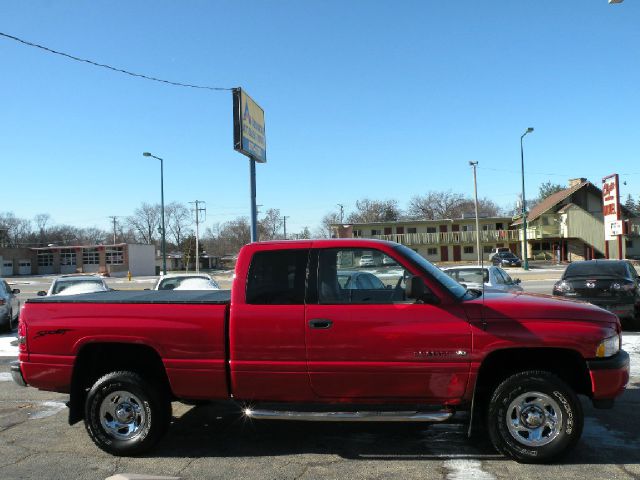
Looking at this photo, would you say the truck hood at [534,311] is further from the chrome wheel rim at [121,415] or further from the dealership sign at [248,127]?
the dealership sign at [248,127]

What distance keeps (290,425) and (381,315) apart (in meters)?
1.99

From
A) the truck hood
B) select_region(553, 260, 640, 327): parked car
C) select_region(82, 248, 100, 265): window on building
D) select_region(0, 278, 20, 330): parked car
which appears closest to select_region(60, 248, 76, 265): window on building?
select_region(82, 248, 100, 265): window on building

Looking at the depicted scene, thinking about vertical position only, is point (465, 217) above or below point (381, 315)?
above

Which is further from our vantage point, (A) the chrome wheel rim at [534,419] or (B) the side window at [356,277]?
(B) the side window at [356,277]

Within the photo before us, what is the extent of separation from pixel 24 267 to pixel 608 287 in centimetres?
8208

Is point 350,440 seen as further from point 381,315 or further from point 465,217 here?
point 465,217

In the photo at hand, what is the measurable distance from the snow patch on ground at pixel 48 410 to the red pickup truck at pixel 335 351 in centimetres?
144

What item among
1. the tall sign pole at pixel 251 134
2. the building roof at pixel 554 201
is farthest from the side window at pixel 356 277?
the building roof at pixel 554 201

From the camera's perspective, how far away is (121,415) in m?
5.07

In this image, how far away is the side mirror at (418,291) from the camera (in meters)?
4.50

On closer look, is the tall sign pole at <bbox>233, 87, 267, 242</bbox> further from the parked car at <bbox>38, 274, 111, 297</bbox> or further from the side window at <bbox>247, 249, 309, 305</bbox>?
the side window at <bbox>247, 249, 309, 305</bbox>

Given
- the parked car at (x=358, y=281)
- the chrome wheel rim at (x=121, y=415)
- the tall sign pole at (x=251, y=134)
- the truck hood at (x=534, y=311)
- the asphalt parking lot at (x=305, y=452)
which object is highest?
the tall sign pole at (x=251, y=134)

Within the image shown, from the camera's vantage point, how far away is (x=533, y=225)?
6219 centimetres

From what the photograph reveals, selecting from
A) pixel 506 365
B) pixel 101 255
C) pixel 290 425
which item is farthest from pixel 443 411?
pixel 101 255
